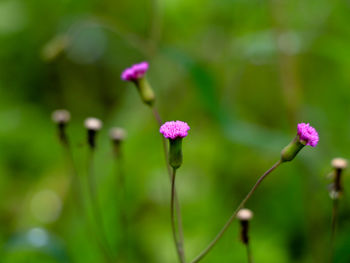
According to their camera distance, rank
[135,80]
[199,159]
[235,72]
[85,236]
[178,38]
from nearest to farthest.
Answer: [135,80], [85,236], [199,159], [235,72], [178,38]

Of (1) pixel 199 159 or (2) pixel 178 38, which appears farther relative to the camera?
(2) pixel 178 38

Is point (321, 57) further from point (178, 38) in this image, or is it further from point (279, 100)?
point (178, 38)

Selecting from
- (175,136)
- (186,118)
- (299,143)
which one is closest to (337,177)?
(299,143)

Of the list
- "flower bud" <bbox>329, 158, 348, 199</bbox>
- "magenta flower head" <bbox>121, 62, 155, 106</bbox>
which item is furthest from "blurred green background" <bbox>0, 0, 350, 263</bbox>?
"magenta flower head" <bbox>121, 62, 155, 106</bbox>

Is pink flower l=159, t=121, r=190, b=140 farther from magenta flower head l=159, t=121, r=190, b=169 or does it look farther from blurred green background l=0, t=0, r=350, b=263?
blurred green background l=0, t=0, r=350, b=263

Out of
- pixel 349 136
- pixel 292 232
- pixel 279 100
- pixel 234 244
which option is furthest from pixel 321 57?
pixel 234 244
